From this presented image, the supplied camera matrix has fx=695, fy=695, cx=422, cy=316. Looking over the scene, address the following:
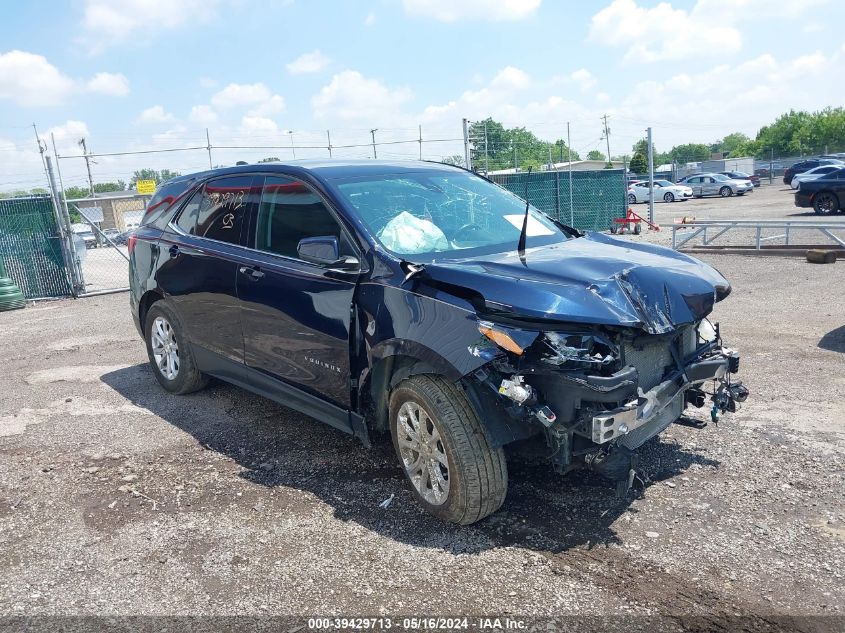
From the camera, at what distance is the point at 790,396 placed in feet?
17.8

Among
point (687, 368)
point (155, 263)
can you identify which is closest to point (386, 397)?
point (687, 368)

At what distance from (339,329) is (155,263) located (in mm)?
2676

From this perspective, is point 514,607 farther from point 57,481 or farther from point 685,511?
point 57,481

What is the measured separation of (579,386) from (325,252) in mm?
1629

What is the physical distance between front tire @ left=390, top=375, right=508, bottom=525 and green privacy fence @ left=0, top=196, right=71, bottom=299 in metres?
11.7

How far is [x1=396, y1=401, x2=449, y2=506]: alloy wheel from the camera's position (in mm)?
3639

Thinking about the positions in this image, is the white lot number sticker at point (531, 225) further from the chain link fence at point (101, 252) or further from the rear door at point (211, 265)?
the chain link fence at point (101, 252)

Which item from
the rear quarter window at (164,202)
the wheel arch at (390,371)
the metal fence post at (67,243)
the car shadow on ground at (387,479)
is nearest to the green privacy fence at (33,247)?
the metal fence post at (67,243)

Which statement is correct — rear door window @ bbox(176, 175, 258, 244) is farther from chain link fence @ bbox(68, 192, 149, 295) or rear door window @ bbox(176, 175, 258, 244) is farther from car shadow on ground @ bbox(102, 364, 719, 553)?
chain link fence @ bbox(68, 192, 149, 295)

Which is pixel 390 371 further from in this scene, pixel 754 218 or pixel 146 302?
pixel 754 218

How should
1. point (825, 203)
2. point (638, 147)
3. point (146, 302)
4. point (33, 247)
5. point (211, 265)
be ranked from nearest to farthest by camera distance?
point (211, 265)
point (146, 302)
point (33, 247)
point (825, 203)
point (638, 147)

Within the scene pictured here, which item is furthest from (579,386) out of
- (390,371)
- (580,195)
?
(580,195)

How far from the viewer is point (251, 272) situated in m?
4.80

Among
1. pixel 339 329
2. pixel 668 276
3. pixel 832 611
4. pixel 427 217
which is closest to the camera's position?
pixel 832 611
